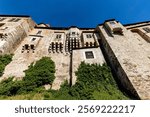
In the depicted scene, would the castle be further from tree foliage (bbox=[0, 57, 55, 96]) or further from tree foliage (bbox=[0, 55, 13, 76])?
tree foliage (bbox=[0, 57, 55, 96])

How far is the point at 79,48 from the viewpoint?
24453 mm

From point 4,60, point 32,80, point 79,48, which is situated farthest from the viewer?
point 79,48

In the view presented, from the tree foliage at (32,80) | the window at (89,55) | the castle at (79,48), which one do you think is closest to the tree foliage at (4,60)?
the castle at (79,48)

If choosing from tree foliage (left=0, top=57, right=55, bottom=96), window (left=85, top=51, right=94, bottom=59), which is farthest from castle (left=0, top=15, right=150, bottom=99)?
tree foliage (left=0, top=57, right=55, bottom=96)

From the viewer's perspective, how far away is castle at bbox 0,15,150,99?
1797 cm

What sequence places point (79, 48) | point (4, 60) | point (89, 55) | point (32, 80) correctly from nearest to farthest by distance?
1. point (32, 80)
2. point (89, 55)
3. point (4, 60)
4. point (79, 48)

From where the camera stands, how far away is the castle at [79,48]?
17969mm

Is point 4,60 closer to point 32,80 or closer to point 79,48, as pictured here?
point 32,80

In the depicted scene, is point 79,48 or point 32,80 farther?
point 79,48

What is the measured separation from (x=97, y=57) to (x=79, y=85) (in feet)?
20.9

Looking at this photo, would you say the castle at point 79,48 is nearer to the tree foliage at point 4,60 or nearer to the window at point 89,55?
the window at point 89,55

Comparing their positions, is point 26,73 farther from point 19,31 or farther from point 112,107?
point 112,107

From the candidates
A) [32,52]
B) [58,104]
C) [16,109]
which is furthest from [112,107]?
[32,52]

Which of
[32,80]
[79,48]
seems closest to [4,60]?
[32,80]
